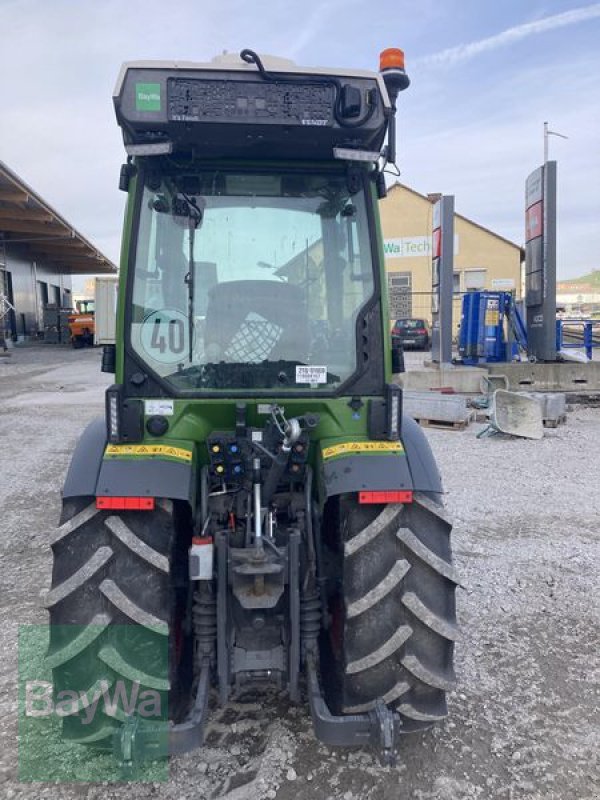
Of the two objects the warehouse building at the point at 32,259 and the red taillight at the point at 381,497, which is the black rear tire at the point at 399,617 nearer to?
the red taillight at the point at 381,497

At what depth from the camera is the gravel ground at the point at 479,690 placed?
266 centimetres

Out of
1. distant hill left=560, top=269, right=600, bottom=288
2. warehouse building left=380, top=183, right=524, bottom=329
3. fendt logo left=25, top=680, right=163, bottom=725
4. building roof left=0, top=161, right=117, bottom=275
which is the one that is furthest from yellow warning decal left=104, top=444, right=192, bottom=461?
distant hill left=560, top=269, right=600, bottom=288

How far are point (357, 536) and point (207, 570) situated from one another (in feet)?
2.14

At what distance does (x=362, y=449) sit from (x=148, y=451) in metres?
0.95

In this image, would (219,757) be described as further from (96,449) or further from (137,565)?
(96,449)

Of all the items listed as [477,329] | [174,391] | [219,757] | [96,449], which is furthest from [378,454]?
[477,329]

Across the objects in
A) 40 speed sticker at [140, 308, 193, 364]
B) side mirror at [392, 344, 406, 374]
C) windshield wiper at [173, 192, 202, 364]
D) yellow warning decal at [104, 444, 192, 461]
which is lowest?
yellow warning decal at [104, 444, 192, 461]

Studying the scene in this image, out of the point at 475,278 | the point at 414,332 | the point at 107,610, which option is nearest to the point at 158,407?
the point at 107,610

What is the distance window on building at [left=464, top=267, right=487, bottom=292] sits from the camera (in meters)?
35.2

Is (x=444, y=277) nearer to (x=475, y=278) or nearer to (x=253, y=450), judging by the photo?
(x=253, y=450)

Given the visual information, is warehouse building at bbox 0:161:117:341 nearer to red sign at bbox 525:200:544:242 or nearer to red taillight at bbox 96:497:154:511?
red sign at bbox 525:200:544:242

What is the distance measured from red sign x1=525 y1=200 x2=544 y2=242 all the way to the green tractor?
40.5ft

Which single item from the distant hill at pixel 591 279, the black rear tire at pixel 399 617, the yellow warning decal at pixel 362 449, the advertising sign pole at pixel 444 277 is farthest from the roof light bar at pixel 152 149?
the distant hill at pixel 591 279

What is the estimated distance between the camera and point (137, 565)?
2.67 meters
